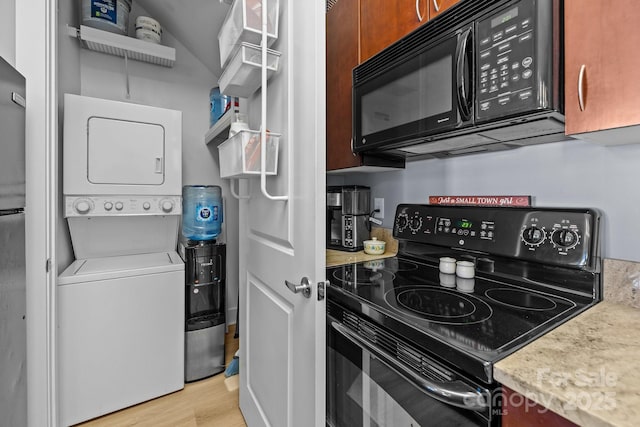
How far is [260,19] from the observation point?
1038 mm

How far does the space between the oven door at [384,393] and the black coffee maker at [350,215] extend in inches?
29.0

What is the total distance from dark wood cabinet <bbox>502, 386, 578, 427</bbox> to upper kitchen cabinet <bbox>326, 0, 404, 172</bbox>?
1098mm

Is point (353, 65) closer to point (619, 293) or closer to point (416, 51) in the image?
point (416, 51)

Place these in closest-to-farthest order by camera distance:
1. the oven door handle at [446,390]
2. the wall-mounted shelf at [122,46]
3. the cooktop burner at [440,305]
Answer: the oven door handle at [446,390], the cooktop burner at [440,305], the wall-mounted shelf at [122,46]

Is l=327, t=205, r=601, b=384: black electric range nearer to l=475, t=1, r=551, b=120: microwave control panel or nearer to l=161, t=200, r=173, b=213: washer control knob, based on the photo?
l=475, t=1, r=551, b=120: microwave control panel

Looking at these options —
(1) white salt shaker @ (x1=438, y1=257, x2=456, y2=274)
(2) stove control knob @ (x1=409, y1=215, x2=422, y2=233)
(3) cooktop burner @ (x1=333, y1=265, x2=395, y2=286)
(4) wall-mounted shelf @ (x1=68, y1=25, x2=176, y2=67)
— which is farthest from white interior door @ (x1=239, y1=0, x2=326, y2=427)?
(4) wall-mounted shelf @ (x1=68, y1=25, x2=176, y2=67)

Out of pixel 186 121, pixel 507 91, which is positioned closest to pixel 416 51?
pixel 507 91

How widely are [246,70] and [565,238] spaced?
4.13 feet

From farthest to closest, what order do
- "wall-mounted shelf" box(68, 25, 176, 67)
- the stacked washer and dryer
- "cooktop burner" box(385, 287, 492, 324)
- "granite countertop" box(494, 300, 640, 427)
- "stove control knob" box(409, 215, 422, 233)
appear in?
"wall-mounted shelf" box(68, 25, 176, 67), the stacked washer and dryer, "stove control knob" box(409, 215, 422, 233), "cooktop burner" box(385, 287, 492, 324), "granite countertop" box(494, 300, 640, 427)

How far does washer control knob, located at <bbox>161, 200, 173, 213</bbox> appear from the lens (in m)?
1.97

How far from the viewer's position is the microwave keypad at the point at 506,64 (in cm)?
78

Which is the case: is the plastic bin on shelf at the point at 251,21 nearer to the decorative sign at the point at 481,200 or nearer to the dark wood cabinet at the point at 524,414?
the decorative sign at the point at 481,200

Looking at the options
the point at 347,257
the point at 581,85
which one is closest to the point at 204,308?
the point at 347,257

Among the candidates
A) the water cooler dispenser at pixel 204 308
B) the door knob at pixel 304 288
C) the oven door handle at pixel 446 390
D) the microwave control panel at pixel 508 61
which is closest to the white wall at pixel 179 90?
the water cooler dispenser at pixel 204 308
